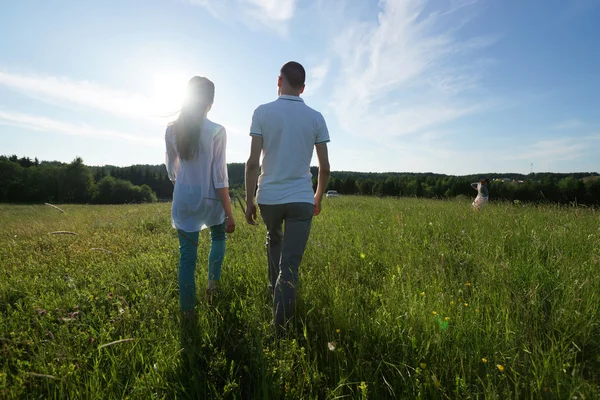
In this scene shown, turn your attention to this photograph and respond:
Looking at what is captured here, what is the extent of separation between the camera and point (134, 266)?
388cm

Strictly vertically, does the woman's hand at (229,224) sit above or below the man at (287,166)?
below

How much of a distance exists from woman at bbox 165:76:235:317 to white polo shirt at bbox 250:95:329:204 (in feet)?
1.88

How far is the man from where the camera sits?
86.4 inches

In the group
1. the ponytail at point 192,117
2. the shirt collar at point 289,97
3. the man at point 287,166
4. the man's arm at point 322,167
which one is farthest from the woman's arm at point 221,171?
the man's arm at point 322,167

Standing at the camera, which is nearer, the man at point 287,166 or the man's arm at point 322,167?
the man at point 287,166

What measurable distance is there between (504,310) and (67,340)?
128 inches

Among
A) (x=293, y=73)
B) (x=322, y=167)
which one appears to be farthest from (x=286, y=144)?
(x=293, y=73)

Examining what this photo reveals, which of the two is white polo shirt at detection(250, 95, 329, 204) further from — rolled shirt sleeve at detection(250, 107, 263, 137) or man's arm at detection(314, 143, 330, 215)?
man's arm at detection(314, 143, 330, 215)

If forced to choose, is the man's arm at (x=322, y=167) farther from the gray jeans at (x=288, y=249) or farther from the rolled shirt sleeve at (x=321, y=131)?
the gray jeans at (x=288, y=249)

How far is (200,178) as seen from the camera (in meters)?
2.59

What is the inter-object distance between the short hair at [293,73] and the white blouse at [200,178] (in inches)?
31.4

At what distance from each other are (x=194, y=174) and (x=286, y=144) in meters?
0.97

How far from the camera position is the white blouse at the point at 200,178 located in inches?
101

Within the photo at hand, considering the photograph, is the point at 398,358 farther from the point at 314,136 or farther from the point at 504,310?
the point at 314,136
